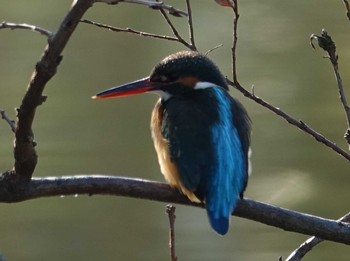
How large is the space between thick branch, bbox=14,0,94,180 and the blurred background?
273 cm

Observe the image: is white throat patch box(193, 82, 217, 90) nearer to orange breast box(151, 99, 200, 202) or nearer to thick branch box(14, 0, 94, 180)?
orange breast box(151, 99, 200, 202)

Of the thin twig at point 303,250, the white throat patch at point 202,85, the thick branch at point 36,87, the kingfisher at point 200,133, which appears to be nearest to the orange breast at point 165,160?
the kingfisher at point 200,133

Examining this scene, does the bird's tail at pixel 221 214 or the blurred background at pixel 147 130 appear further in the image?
the blurred background at pixel 147 130

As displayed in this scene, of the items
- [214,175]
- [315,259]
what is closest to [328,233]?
[214,175]

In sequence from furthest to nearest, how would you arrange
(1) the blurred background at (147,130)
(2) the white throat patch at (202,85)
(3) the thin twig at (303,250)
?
(1) the blurred background at (147,130) < (2) the white throat patch at (202,85) < (3) the thin twig at (303,250)

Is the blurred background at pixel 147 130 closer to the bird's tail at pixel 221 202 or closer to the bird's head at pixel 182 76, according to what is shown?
the bird's head at pixel 182 76

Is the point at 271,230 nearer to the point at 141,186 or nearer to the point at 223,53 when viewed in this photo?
the point at 223,53

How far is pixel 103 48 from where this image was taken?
7.25 metres

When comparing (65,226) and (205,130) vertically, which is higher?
(205,130)

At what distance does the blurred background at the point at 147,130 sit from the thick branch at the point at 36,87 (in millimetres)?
2735

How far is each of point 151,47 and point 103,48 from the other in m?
0.36

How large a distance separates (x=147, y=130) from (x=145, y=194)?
147 inches

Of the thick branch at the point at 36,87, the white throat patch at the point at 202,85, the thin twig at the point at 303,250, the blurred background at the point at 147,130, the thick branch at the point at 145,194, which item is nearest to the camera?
the thick branch at the point at 36,87

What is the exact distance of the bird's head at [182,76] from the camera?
9.36 feet
